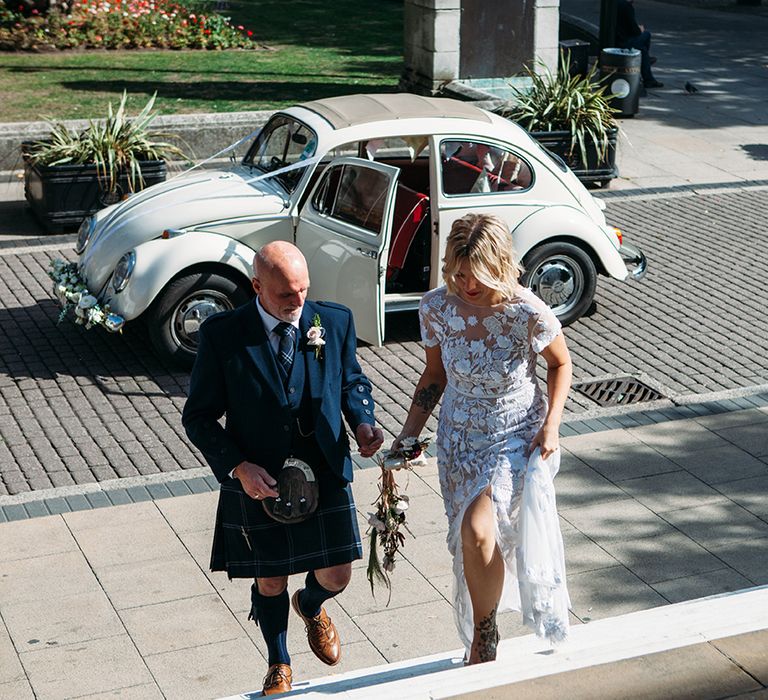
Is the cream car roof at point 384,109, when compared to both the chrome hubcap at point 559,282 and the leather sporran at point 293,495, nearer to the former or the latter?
the chrome hubcap at point 559,282

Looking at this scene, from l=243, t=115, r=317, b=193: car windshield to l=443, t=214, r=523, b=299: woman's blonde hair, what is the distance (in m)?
4.56

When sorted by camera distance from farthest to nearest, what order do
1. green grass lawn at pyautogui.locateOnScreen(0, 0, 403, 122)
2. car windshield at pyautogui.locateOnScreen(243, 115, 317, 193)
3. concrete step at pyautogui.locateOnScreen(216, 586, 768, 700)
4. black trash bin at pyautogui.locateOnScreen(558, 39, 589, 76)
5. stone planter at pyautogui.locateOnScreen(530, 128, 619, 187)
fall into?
1. black trash bin at pyautogui.locateOnScreen(558, 39, 589, 76)
2. green grass lawn at pyautogui.locateOnScreen(0, 0, 403, 122)
3. stone planter at pyautogui.locateOnScreen(530, 128, 619, 187)
4. car windshield at pyautogui.locateOnScreen(243, 115, 317, 193)
5. concrete step at pyautogui.locateOnScreen(216, 586, 768, 700)

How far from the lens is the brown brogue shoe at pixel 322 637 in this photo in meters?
5.25

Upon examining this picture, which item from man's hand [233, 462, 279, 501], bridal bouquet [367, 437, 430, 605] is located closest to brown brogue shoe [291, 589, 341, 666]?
bridal bouquet [367, 437, 430, 605]

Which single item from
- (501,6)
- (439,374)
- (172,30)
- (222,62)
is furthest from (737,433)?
(172,30)

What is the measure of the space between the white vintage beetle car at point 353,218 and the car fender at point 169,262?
10 mm

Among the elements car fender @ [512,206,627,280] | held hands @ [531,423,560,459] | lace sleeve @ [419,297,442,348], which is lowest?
car fender @ [512,206,627,280]

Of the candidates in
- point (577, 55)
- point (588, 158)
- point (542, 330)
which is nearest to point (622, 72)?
point (577, 55)

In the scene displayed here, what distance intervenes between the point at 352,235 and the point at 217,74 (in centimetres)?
1158

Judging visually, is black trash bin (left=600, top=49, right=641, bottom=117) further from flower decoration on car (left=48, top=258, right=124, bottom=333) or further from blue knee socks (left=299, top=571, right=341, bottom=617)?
blue knee socks (left=299, top=571, right=341, bottom=617)

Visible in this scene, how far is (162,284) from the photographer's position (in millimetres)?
8688

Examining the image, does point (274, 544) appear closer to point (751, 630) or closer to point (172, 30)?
point (751, 630)

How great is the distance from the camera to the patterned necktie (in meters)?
4.77

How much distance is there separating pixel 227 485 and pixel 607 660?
165 centimetres
